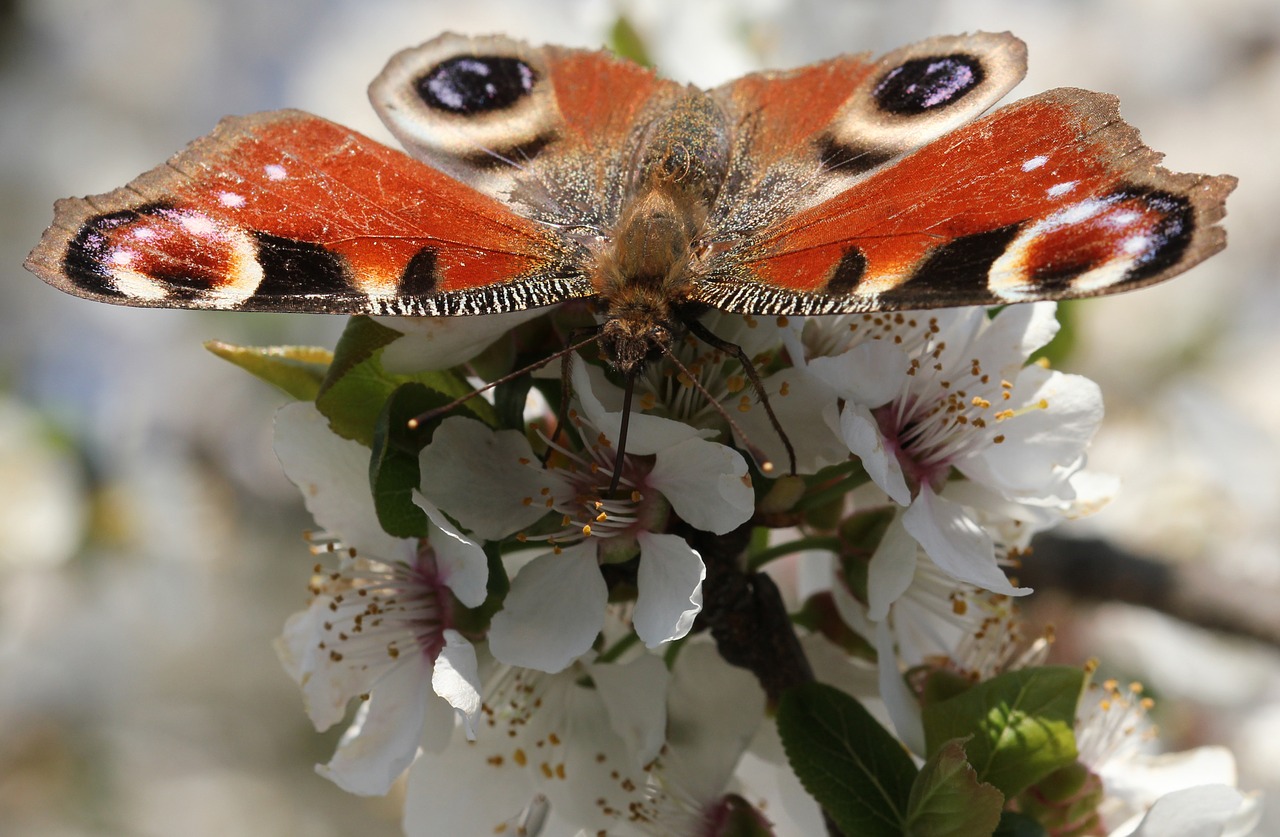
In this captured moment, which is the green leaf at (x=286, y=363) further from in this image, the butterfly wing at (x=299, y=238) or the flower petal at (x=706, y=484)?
the flower petal at (x=706, y=484)

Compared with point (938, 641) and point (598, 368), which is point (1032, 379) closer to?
point (938, 641)

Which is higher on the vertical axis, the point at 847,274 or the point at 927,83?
the point at 927,83

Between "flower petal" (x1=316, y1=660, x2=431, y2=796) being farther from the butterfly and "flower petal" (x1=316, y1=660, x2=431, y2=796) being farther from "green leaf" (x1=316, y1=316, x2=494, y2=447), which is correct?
the butterfly

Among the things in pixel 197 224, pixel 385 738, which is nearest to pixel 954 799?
pixel 385 738

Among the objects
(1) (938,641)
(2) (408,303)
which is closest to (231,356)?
(2) (408,303)

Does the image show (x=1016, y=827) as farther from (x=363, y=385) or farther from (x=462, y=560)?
(x=363, y=385)
